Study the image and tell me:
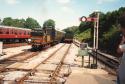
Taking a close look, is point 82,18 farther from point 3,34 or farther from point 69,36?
point 69,36

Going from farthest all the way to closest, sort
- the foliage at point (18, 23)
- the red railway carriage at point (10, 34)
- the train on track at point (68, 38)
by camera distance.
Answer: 1. the foliage at point (18, 23)
2. the train on track at point (68, 38)
3. the red railway carriage at point (10, 34)

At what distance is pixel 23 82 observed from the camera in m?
12.2

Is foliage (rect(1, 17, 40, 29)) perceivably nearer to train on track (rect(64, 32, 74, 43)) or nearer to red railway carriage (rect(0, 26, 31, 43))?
train on track (rect(64, 32, 74, 43))

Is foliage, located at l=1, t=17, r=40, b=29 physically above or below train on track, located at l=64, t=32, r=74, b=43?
above

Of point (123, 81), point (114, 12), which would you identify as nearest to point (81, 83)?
point (123, 81)

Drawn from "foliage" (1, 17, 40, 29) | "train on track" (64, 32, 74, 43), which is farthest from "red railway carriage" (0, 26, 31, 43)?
"foliage" (1, 17, 40, 29)

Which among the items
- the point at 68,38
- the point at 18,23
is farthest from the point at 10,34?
the point at 18,23

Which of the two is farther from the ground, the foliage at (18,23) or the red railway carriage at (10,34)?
the foliage at (18,23)

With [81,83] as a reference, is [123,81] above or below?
above

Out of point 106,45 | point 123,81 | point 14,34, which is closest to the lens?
point 123,81

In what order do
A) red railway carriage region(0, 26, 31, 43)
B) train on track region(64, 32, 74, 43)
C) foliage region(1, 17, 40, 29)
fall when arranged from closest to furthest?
red railway carriage region(0, 26, 31, 43) < train on track region(64, 32, 74, 43) < foliage region(1, 17, 40, 29)

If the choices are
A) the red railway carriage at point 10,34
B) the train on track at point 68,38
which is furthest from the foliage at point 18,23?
the red railway carriage at point 10,34

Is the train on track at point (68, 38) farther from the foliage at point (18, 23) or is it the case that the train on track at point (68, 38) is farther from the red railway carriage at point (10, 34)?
the foliage at point (18, 23)

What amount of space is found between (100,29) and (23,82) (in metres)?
34.4
